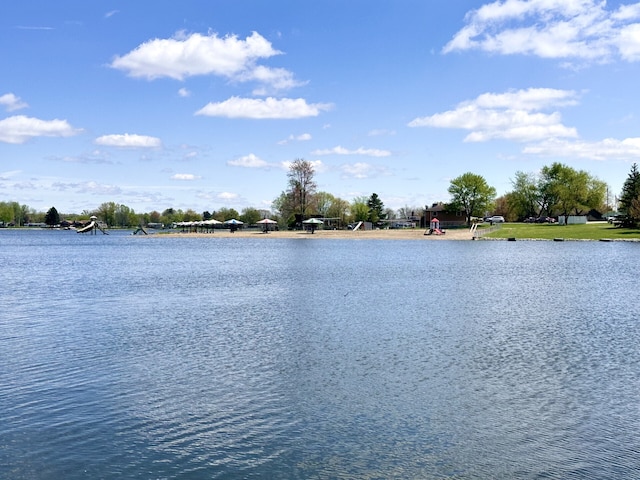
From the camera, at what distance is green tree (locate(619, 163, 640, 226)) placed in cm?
10514

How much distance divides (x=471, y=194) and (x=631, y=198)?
1754 inches

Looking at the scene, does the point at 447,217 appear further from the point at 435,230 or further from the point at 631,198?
the point at 631,198

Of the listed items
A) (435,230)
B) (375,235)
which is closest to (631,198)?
(435,230)

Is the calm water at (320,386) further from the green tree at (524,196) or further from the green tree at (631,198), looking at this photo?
the green tree at (524,196)

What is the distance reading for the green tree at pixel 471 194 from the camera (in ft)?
497

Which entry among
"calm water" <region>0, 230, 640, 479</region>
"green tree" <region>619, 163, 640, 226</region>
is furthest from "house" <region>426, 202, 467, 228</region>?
"calm water" <region>0, 230, 640, 479</region>

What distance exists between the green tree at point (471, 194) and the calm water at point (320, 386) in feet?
387

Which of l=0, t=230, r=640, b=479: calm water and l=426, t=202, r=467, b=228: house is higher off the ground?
l=426, t=202, r=467, b=228: house

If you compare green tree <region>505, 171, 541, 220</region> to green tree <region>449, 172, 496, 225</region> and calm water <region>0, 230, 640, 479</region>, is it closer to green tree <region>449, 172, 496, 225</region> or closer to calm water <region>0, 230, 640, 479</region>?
green tree <region>449, 172, 496, 225</region>

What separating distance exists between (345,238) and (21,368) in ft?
378

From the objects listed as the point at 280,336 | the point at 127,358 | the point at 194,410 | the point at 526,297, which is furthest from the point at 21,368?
the point at 526,297

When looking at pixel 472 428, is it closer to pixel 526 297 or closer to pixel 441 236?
pixel 526 297

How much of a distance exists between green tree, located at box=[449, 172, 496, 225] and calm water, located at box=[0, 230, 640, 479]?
117990 millimetres

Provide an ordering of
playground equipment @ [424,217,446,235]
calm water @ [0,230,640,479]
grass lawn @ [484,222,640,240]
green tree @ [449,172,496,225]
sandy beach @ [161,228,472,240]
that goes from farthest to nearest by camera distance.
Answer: green tree @ [449,172,496,225]
playground equipment @ [424,217,446,235]
sandy beach @ [161,228,472,240]
grass lawn @ [484,222,640,240]
calm water @ [0,230,640,479]
